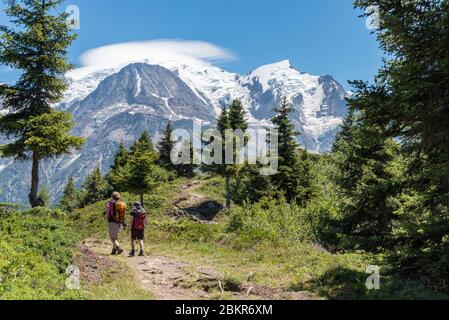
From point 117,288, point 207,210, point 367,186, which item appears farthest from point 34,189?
point 207,210

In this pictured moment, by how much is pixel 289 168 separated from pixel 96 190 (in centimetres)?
3719

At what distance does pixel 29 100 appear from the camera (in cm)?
2288

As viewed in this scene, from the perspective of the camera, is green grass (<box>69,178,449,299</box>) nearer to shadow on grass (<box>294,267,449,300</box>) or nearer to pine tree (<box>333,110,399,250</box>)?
shadow on grass (<box>294,267,449,300</box>)

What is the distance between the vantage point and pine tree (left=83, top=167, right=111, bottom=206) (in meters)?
58.7

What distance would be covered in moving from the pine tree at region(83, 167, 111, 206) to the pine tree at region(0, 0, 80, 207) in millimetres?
36426

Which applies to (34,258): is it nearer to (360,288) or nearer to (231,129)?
(360,288)

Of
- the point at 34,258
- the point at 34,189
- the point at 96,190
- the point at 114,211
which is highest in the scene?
the point at 96,190

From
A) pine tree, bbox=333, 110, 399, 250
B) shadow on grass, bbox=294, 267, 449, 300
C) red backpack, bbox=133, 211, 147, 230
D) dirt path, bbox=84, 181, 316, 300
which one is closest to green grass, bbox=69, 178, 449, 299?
shadow on grass, bbox=294, 267, 449, 300

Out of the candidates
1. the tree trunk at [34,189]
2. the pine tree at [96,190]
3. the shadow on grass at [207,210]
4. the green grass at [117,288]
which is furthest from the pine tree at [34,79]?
the pine tree at [96,190]

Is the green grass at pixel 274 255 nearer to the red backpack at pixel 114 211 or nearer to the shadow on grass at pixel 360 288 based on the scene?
the shadow on grass at pixel 360 288

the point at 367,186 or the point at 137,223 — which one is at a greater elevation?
the point at 367,186

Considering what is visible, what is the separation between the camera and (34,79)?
2227 cm
